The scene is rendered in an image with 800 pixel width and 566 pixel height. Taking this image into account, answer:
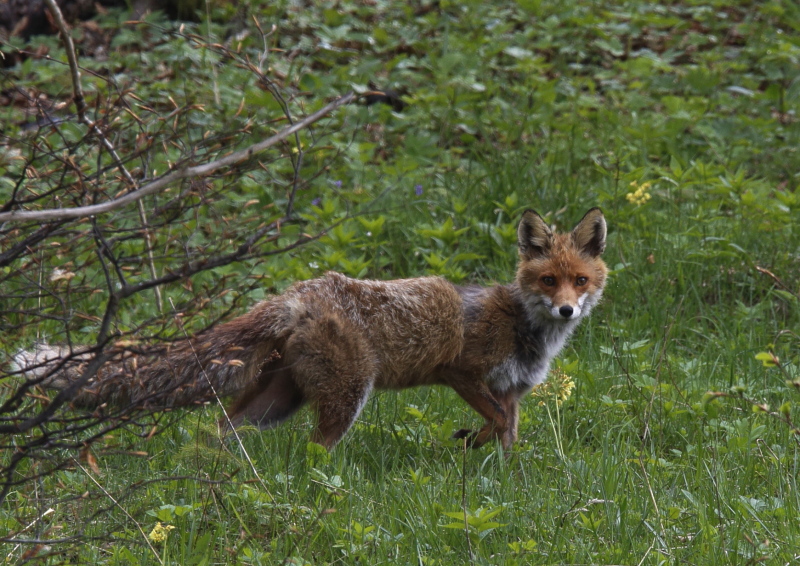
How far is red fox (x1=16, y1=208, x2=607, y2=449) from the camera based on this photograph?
508cm

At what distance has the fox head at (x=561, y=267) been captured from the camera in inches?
231

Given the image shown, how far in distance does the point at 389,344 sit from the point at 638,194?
137 inches

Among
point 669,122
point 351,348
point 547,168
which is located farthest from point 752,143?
point 351,348

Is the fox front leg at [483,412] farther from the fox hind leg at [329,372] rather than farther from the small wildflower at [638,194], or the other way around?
the small wildflower at [638,194]

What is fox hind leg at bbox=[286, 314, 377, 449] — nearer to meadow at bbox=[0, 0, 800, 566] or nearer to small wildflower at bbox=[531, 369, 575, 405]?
meadow at bbox=[0, 0, 800, 566]

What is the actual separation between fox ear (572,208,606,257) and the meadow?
2.20ft

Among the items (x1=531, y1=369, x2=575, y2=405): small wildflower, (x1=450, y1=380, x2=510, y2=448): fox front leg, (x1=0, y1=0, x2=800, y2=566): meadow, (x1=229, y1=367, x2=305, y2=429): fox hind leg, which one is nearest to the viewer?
(x1=0, y1=0, x2=800, y2=566): meadow

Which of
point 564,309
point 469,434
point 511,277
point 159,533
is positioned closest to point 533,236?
point 564,309

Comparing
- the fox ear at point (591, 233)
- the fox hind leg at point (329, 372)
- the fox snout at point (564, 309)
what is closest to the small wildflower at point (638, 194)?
the fox ear at point (591, 233)

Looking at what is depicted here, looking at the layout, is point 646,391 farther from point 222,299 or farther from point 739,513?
point 222,299

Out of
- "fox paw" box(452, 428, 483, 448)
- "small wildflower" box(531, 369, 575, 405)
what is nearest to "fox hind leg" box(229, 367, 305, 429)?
"fox paw" box(452, 428, 483, 448)

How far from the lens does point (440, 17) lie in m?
13.1

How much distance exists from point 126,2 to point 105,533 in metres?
10.6

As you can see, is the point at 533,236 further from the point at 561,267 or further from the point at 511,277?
the point at 511,277
